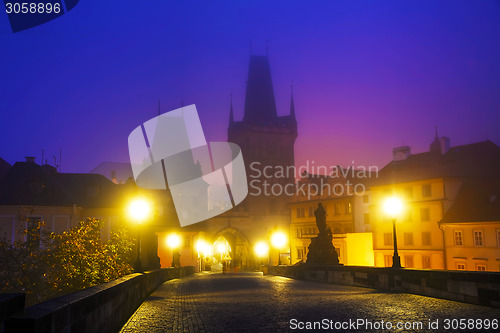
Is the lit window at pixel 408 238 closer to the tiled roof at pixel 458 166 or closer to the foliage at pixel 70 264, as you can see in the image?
the tiled roof at pixel 458 166

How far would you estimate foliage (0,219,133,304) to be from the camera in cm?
2508

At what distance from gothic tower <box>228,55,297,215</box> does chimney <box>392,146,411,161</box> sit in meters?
31.7

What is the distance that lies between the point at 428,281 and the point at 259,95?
95.8 meters

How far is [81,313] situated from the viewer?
6715mm

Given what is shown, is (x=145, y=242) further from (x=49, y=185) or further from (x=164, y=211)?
(x=164, y=211)

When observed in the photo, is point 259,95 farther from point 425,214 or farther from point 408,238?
point 425,214

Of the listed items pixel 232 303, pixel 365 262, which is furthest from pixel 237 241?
pixel 232 303

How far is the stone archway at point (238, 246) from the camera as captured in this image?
3511 inches

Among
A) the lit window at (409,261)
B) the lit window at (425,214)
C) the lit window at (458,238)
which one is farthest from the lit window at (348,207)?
the lit window at (458,238)

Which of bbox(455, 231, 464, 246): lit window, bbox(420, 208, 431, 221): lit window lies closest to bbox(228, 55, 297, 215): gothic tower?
bbox(420, 208, 431, 221): lit window

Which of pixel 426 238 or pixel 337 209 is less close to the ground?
pixel 337 209

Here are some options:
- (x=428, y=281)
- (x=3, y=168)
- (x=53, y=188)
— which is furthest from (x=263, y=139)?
(x=428, y=281)

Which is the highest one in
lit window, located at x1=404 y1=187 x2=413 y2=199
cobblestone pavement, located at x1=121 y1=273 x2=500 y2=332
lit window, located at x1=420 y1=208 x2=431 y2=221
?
lit window, located at x1=404 y1=187 x2=413 y2=199

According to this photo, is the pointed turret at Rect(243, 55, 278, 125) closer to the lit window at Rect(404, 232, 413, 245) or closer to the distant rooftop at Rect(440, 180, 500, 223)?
the lit window at Rect(404, 232, 413, 245)
